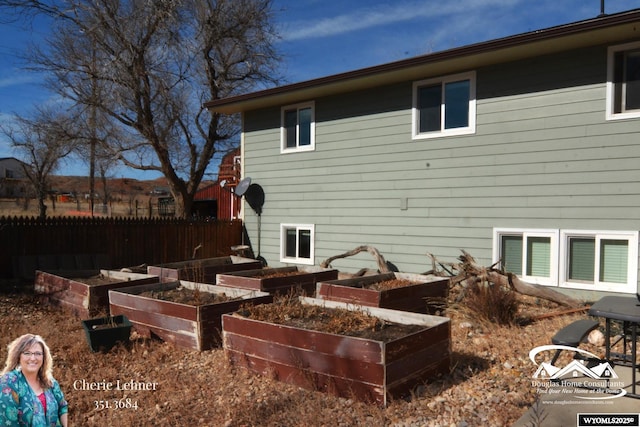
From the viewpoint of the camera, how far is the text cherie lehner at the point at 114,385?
4.35 m

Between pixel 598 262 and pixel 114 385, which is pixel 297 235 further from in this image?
pixel 114 385

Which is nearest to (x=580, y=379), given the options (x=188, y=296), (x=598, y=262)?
(x=598, y=262)

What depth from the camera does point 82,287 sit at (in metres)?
6.81

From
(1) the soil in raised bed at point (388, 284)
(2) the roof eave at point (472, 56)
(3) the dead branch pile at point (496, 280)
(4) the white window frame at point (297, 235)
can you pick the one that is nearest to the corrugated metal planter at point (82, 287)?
(1) the soil in raised bed at point (388, 284)

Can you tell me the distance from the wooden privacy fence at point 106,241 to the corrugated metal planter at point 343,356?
7362 millimetres

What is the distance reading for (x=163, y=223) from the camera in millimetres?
11984

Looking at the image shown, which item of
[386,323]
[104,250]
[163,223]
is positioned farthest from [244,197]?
[386,323]

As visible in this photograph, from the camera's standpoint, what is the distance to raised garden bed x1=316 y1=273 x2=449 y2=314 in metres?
6.07

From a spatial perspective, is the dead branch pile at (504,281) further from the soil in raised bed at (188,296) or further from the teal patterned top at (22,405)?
the teal patterned top at (22,405)

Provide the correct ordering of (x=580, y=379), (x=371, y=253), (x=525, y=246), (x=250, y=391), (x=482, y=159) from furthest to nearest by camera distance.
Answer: (x=371, y=253), (x=482, y=159), (x=525, y=246), (x=250, y=391), (x=580, y=379)

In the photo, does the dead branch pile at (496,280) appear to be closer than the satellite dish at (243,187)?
Yes

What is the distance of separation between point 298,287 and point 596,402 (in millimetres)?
4424

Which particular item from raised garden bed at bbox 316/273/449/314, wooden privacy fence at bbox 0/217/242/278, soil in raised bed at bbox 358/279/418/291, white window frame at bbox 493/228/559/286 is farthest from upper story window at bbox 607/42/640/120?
wooden privacy fence at bbox 0/217/242/278

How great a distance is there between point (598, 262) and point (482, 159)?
2476 mm
